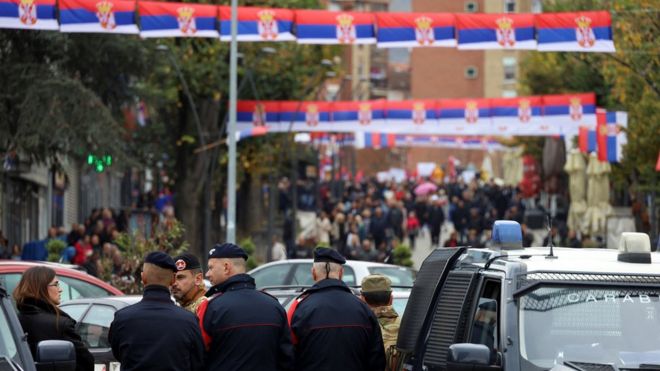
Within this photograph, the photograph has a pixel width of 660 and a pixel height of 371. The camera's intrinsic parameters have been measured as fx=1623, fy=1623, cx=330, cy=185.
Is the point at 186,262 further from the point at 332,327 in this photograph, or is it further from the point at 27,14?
the point at 27,14

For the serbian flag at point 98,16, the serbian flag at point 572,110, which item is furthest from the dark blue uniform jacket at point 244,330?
the serbian flag at point 572,110

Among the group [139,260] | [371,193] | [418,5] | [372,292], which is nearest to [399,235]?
[371,193]

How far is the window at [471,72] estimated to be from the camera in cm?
12250

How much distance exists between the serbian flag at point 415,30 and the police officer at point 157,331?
19.3 m

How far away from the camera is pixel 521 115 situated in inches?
1612

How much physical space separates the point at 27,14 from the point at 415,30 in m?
6.64

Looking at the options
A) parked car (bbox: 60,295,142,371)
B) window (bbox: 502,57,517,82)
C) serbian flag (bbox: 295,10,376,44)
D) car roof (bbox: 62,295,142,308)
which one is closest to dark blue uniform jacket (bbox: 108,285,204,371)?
parked car (bbox: 60,295,142,371)

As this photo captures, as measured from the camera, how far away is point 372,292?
1028cm

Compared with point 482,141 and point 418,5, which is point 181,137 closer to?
point 482,141

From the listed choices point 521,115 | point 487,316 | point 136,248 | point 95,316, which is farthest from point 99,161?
point 487,316

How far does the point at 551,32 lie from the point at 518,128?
15430 mm

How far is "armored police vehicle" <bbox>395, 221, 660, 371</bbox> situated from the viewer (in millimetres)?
7617

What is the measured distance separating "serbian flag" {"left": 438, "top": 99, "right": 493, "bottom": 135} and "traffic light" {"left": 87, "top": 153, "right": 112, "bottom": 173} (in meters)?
15.4

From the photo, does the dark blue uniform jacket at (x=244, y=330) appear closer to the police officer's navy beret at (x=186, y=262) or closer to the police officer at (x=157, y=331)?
the police officer at (x=157, y=331)
